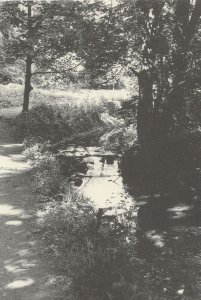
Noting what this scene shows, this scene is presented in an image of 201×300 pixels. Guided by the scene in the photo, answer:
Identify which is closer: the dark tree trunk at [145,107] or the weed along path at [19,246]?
the weed along path at [19,246]

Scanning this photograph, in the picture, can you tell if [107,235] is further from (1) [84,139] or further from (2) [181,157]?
(1) [84,139]

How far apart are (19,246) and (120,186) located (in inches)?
201

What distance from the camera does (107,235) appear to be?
273 inches

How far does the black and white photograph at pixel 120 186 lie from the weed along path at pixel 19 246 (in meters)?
0.02

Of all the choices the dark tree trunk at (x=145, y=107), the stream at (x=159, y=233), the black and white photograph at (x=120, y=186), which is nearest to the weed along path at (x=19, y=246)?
the black and white photograph at (x=120, y=186)

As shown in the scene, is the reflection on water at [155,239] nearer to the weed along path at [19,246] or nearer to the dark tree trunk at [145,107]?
the weed along path at [19,246]

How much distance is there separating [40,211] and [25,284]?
A: 9.65 ft

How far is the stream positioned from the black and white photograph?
0.03 meters

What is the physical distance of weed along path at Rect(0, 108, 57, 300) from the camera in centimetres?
571

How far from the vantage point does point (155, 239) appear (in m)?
8.68

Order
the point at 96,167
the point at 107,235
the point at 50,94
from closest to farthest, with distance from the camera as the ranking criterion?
the point at 107,235 < the point at 96,167 < the point at 50,94

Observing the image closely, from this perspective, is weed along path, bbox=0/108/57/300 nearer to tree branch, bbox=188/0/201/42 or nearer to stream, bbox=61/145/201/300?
stream, bbox=61/145/201/300

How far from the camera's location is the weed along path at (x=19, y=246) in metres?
5.71

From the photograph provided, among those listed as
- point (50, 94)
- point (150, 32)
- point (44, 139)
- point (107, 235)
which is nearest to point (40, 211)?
point (107, 235)
